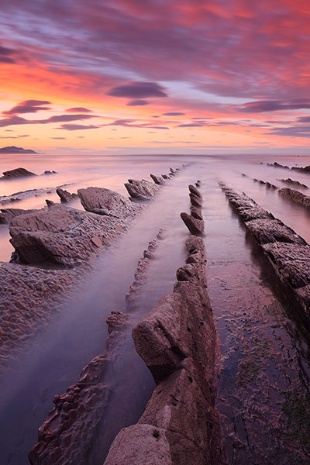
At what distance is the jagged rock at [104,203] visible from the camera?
12.8 metres

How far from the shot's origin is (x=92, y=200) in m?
13.5

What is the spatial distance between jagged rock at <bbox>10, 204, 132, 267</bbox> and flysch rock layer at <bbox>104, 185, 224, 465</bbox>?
12.3 feet

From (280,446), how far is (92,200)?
11558 millimetres

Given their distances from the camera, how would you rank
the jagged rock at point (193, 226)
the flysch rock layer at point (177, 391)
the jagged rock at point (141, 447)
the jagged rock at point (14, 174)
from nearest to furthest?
1. the jagged rock at point (141, 447)
2. the flysch rock layer at point (177, 391)
3. the jagged rock at point (193, 226)
4. the jagged rock at point (14, 174)

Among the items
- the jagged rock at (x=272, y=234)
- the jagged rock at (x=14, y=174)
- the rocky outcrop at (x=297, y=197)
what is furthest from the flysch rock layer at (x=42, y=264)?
the jagged rock at (x=14, y=174)

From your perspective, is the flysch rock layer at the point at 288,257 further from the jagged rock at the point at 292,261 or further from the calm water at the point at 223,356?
the calm water at the point at 223,356

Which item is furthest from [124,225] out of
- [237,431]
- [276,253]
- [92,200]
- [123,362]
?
[237,431]

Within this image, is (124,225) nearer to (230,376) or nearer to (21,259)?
(21,259)

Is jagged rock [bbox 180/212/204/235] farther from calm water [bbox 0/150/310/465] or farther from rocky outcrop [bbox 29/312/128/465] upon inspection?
rocky outcrop [bbox 29/312/128/465]

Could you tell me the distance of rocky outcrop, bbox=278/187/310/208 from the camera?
18.0 metres

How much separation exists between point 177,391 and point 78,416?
1207mm

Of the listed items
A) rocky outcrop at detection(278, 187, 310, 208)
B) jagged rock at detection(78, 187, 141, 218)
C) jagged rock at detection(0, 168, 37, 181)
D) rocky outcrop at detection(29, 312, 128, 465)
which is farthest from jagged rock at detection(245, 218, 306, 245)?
jagged rock at detection(0, 168, 37, 181)

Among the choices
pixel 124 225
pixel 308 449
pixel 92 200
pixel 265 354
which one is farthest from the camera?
pixel 92 200

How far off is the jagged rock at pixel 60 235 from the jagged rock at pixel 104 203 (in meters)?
1.26
